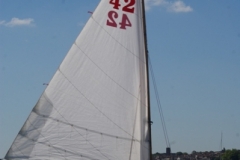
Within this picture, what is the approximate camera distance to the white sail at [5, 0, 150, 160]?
3353 centimetres

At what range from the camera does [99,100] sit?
3428 centimetres

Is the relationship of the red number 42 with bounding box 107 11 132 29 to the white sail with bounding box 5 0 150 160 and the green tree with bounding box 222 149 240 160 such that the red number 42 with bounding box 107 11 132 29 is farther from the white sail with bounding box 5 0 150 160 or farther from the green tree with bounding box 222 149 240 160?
the green tree with bounding box 222 149 240 160

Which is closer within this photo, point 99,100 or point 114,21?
point 99,100

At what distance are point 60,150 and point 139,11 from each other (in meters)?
6.88

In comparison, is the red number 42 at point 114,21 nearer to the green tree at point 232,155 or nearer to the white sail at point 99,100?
the white sail at point 99,100

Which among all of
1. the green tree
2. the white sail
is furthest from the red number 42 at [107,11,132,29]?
the green tree

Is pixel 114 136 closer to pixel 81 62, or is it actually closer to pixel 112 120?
pixel 112 120

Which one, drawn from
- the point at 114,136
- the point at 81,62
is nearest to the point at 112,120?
the point at 114,136

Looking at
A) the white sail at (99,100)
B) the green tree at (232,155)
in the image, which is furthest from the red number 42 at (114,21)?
the green tree at (232,155)

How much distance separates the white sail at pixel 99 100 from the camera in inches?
1320

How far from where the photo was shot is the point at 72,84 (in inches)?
1356

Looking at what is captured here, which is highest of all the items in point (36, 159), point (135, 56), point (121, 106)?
point (135, 56)

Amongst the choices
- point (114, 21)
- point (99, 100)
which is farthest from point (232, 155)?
point (99, 100)

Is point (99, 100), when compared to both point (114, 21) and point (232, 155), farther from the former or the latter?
point (232, 155)
